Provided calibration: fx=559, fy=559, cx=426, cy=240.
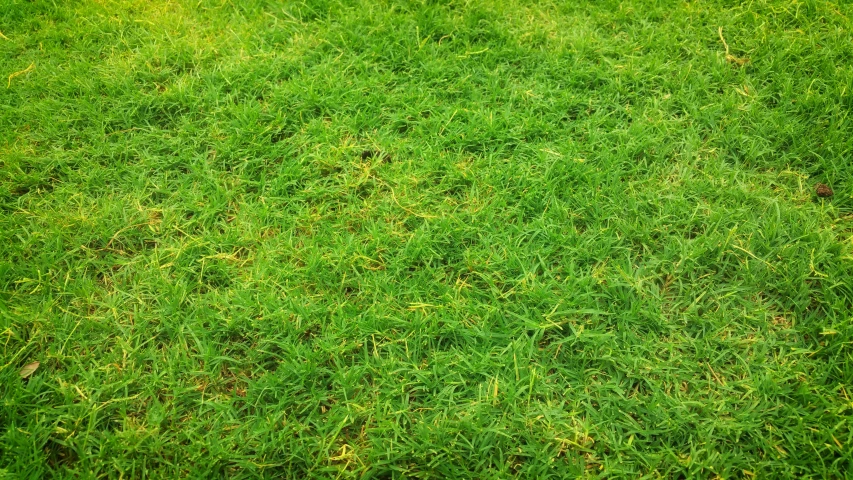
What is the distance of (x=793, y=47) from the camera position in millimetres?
2785

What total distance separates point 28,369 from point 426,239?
4.97 feet

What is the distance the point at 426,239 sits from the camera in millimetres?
2252

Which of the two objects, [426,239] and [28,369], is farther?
[426,239]

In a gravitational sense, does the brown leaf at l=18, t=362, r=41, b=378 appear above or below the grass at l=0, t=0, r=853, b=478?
below

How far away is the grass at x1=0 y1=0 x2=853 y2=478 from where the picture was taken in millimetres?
1849

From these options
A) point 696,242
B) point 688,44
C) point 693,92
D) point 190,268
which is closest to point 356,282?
point 190,268

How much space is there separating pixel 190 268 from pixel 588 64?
2.10 metres

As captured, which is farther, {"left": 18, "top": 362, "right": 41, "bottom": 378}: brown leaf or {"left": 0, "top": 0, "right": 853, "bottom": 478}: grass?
{"left": 18, "top": 362, "right": 41, "bottom": 378}: brown leaf

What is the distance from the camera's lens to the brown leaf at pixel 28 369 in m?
1.98

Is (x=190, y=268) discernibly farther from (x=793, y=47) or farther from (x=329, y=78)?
(x=793, y=47)

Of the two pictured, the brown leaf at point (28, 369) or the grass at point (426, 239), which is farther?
the brown leaf at point (28, 369)

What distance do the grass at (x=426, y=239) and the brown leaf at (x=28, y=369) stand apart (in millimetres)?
22

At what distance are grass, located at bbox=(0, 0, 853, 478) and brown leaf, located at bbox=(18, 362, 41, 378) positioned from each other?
0.07ft

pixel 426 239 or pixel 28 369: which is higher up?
pixel 426 239
